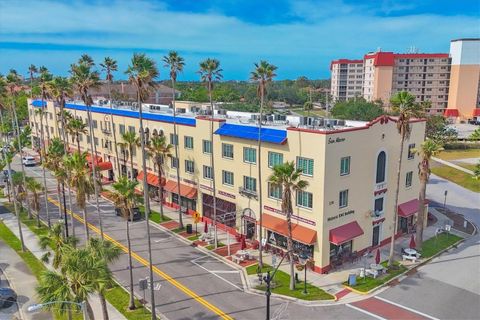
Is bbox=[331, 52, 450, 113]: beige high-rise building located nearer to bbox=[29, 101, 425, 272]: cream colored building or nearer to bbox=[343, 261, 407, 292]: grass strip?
bbox=[29, 101, 425, 272]: cream colored building

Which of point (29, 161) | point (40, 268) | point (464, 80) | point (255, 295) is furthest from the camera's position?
point (464, 80)

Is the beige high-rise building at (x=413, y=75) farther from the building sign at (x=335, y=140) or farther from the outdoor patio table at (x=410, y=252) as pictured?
the building sign at (x=335, y=140)

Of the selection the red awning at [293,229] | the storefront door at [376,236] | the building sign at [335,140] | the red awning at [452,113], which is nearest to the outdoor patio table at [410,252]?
the storefront door at [376,236]

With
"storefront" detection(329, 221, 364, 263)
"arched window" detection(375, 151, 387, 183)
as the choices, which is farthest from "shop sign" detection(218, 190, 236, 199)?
"arched window" detection(375, 151, 387, 183)

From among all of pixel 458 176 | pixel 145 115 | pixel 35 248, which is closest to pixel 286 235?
pixel 35 248

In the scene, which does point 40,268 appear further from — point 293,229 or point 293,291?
point 293,229

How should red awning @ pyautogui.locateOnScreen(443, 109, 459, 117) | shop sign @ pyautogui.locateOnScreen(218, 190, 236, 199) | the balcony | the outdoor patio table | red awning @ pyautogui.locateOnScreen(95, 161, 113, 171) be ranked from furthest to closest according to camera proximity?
red awning @ pyautogui.locateOnScreen(443, 109, 459, 117)
red awning @ pyautogui.locateOnScreen(95, 161, 113, 171)
shop sign @ pyautogui.locateOnScreen(218, 190, 236, 199)
the balcony
the outdoor patio table
